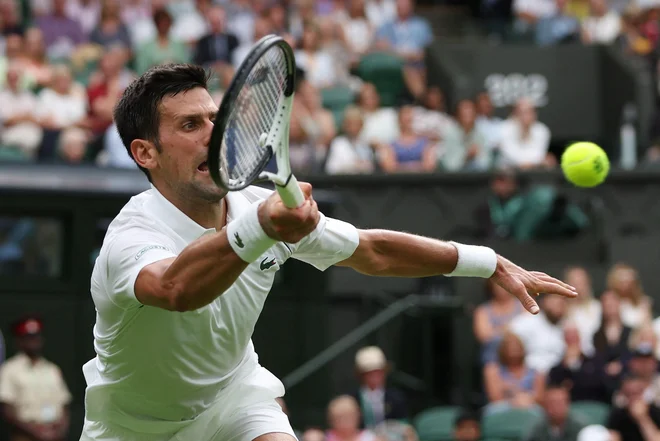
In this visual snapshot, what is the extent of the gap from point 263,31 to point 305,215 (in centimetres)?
1100

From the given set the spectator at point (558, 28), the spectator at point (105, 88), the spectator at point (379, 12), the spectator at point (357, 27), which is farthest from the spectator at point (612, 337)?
the spectator at point (558, 28)

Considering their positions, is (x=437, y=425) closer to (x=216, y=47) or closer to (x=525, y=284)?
(x=216, y=47)

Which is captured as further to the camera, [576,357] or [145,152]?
[576,357]

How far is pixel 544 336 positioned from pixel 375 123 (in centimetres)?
348

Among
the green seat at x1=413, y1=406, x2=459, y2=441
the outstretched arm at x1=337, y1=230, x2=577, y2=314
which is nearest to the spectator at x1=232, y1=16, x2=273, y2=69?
the green seat at x1=413, y1=406, x2=459, y2=441

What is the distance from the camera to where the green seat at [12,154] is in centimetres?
1217

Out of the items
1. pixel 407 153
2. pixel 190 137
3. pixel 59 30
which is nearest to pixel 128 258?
pixel 190 137

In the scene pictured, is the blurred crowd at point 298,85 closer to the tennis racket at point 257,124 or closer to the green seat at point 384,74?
the green seat at point 384,74

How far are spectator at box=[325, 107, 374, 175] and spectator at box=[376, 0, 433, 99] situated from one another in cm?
247

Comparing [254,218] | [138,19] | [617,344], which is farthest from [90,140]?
[254,218]

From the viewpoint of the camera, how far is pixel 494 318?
12.1 m

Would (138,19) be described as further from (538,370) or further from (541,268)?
(538,370)

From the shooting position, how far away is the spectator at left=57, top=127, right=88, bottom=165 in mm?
12352

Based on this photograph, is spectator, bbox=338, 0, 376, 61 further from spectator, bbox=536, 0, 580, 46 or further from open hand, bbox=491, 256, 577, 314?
open hand, bbox=491, 256, 577, 314
